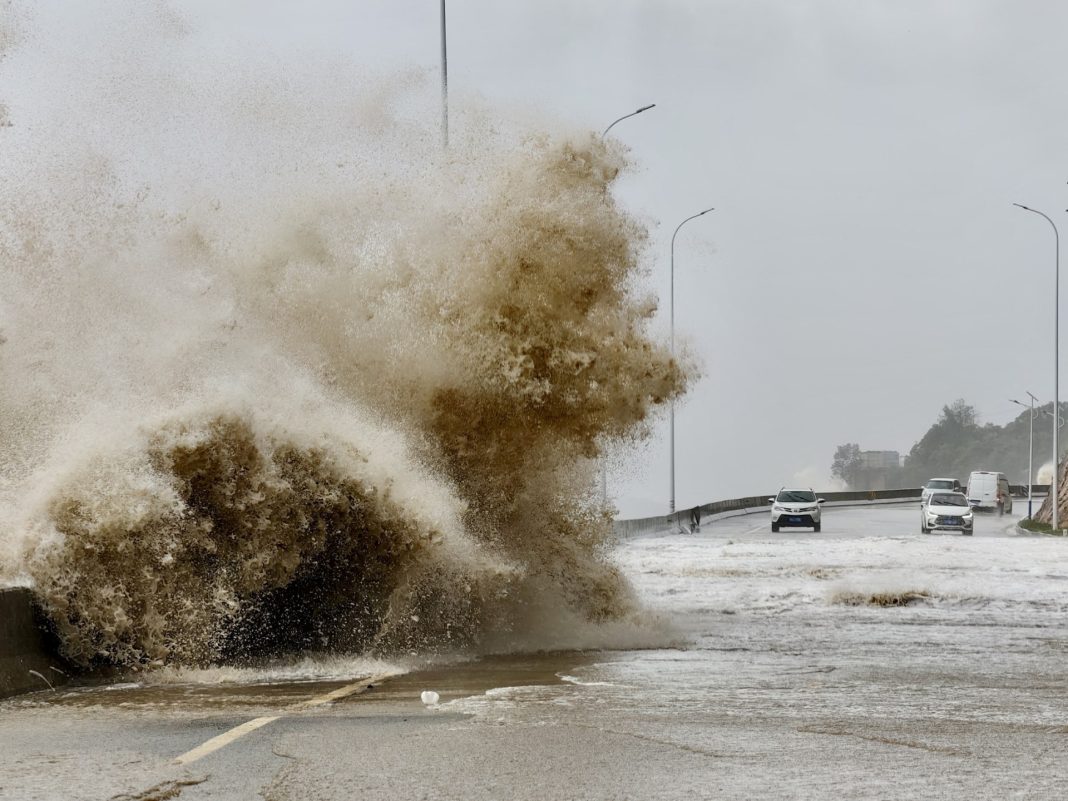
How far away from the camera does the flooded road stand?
7102mm

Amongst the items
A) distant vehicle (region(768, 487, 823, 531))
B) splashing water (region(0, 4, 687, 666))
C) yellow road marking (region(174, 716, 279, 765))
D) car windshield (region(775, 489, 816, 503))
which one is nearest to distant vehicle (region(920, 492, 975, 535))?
distant vehicle (region(768, 487, 823, 531))

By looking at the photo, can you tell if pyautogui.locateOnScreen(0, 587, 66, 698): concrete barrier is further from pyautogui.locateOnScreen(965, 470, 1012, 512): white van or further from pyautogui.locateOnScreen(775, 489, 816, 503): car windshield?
pyautogui.locateOnScreen(965, 470, 1012, 512): white van

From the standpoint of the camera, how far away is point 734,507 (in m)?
77.2

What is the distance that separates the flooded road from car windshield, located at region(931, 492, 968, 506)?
37.9 meters

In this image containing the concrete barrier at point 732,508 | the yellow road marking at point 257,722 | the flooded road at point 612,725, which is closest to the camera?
the flooded road at point 612,725

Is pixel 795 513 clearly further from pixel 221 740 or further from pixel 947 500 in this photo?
pixel 221 740

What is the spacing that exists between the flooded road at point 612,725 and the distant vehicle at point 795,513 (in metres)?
40.8

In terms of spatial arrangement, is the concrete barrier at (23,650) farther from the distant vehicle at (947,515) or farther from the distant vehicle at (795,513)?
the distant vehicle at (795,513)

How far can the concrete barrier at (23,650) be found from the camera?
36.1 ft

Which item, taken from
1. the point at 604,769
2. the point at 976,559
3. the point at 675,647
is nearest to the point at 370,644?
the point at 675,647

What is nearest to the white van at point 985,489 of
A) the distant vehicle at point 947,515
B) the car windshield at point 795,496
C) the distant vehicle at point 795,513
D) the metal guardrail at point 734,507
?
the metal guardrail at point 734,507

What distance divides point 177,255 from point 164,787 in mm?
11149

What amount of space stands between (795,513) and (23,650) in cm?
4805

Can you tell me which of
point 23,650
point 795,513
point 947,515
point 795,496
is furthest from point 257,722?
point 795,496
